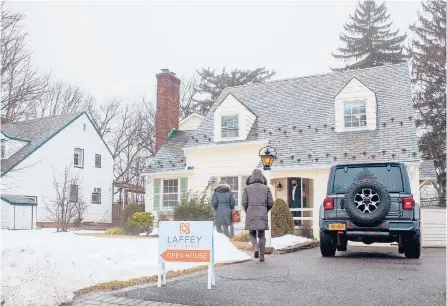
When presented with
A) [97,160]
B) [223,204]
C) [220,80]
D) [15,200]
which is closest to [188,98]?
→ [220,80]

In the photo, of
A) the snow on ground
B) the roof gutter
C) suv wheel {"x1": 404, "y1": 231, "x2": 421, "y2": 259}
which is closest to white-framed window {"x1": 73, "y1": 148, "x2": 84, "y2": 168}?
the roof gutter

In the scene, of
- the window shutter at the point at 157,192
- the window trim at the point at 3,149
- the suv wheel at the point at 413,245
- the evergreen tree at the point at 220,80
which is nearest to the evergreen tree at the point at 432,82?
the evergreen tree at the point at 220,80

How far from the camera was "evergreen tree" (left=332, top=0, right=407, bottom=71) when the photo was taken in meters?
43.4

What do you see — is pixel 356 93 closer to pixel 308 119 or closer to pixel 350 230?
pixel 308 119

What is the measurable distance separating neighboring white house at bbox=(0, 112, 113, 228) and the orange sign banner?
19.5 meters

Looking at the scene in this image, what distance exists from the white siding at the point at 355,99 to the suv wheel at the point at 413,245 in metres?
8.84

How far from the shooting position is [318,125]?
64.3 ft

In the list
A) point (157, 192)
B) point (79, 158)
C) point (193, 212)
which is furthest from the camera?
point (79, 158)

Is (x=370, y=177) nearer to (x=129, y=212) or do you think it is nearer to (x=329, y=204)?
(x=329, y=204)

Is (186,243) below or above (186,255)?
above

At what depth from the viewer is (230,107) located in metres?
20.9

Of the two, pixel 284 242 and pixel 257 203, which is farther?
pixel 284 242

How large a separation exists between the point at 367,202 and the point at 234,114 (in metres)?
11.7

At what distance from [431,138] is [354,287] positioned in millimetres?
31669
